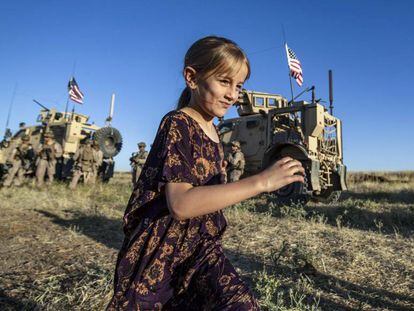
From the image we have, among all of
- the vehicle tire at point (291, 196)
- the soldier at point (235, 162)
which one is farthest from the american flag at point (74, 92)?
the vehicle tire at point (291, 196)

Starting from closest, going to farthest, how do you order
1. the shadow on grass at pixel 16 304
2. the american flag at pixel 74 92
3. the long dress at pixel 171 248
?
the long dress at pixel 171 248 < the shadow on grass at pixel 16 304 < the american flag at pixel 74 92

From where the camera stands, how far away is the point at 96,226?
543cm

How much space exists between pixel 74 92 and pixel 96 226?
9.62 meters

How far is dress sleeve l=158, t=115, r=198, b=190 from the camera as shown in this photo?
1067mm

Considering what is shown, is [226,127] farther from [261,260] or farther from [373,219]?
[261,260]

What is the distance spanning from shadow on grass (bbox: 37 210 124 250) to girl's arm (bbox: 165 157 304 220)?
3.42 meters

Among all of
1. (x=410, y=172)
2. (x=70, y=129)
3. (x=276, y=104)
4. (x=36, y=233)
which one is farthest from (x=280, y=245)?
(x=410, y=172)

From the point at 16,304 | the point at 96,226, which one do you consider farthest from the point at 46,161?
the point at 16,304

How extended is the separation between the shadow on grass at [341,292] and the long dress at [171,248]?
69.1 inches

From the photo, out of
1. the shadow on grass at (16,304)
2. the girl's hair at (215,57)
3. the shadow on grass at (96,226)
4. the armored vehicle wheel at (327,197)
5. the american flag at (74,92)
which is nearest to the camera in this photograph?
the girl's hair at (215,57)

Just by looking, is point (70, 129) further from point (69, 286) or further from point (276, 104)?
point (69, 286)

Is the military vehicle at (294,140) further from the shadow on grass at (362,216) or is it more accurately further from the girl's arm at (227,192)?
the girl's arm at (227,192)

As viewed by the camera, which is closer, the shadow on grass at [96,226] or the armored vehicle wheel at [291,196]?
the shadow on grass at [96,226]

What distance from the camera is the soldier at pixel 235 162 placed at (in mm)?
8853
